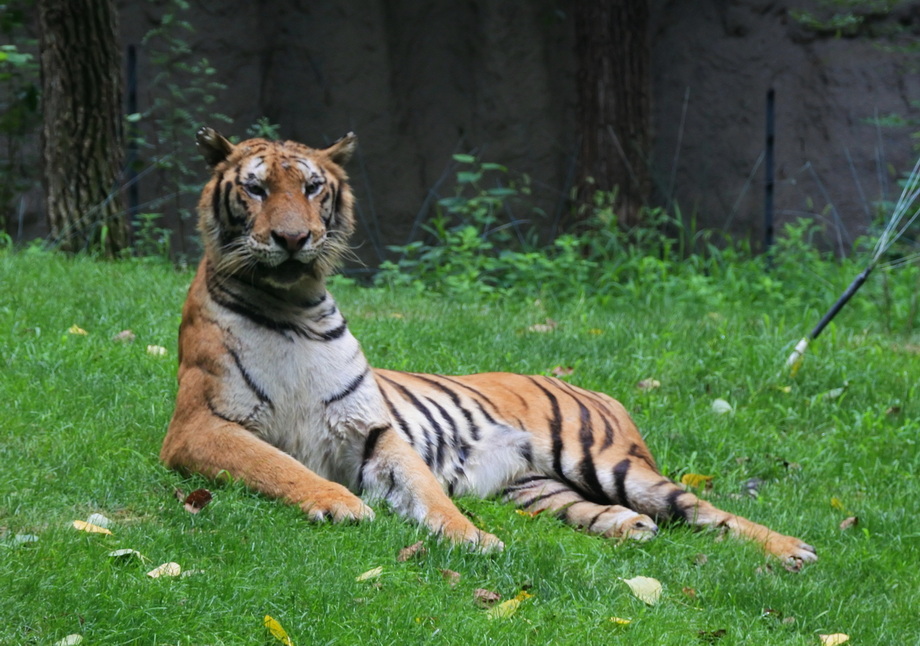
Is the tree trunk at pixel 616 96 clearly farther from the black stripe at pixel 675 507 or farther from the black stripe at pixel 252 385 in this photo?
the black stripe at pixel 252 385

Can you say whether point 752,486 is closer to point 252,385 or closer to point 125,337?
point 252,385

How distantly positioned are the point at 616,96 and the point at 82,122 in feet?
15.5

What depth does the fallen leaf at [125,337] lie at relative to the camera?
6.14 meters

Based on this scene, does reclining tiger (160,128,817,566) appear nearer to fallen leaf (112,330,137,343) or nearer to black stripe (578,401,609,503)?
black stripe (578,401,609,503)

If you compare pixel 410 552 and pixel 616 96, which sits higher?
pixel 616 96

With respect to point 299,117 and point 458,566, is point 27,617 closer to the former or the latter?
point 458,566

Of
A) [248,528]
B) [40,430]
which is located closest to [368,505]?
[248,528]

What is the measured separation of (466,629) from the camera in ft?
10.2

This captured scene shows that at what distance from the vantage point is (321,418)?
436cm

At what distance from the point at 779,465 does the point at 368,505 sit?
2349 millimetres

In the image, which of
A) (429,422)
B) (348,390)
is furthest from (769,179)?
(348,390)

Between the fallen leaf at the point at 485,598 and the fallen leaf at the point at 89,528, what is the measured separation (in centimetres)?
116

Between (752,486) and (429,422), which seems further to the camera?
(752,486)

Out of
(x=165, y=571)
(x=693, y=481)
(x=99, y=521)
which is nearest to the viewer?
(x=165, y=571)
